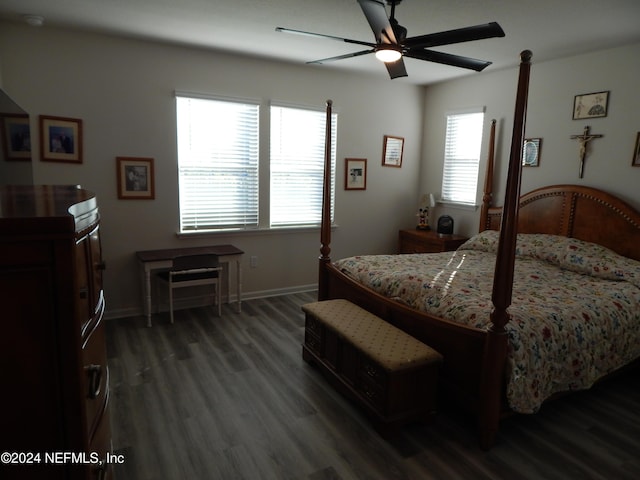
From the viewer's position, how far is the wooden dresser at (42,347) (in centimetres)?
85

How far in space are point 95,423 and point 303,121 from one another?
4.24 meters

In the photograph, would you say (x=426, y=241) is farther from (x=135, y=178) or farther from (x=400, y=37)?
(x=135, y=178)

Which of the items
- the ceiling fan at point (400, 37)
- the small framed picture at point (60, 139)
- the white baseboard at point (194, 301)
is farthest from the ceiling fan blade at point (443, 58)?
the white baseboard at point (194, 301)

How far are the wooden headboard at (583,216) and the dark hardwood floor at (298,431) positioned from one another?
→ 1.15 metres

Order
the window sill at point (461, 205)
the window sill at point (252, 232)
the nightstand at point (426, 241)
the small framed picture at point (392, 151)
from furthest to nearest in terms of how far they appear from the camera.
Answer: the small framed picture at point (392, 151)
the window sill at point (461, 205)
the nightstand at point (426, 241)
the window sill at point (252, 232)

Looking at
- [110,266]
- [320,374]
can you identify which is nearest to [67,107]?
[110,266]

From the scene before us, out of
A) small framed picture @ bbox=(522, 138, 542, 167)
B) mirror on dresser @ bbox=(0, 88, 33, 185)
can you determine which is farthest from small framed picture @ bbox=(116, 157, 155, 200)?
small framed picture @ bbox=(522, 138, 542, 167)

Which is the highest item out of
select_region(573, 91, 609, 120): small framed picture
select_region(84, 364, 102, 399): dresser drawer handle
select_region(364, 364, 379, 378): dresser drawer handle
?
select_region(573, 91, 609, 120): small framed picture

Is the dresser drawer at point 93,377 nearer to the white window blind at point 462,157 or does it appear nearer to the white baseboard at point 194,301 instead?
the white baseboard at point 194,301

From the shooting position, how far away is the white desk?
394cm

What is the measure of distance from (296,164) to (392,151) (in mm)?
1454

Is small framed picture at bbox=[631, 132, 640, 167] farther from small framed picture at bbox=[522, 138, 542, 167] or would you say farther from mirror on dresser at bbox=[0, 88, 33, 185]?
mirror on dresser at bbox=[0, 88, 33, 185]

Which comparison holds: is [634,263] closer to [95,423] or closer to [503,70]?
[503,70]

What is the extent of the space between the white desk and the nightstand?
2.32m
